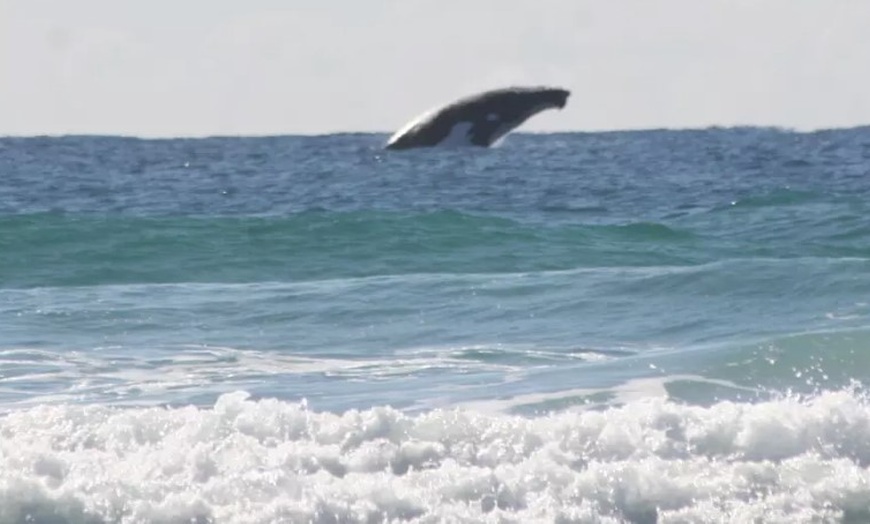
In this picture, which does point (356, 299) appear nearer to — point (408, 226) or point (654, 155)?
point (408, 226)

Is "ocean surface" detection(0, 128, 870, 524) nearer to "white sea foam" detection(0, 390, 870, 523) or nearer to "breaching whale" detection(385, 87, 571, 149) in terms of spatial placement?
"white sea foam" detection(0, 390, 870, 523)

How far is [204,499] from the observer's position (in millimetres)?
9969

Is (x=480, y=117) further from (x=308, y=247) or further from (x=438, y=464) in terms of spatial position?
(x=438, y=464)

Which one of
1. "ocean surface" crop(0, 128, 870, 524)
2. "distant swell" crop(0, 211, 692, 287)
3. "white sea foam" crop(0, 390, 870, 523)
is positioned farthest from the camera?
"distant swell" crop(0, 211, 692, 287)

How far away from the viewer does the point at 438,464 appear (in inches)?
411

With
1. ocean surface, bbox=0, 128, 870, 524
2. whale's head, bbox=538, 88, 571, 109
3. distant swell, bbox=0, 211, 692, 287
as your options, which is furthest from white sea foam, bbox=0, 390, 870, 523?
whale's head, bbox=538, 88, 571, 109

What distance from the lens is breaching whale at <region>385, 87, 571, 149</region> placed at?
32094 mm

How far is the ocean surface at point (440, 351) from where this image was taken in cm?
1011

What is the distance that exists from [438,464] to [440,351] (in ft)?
16.7

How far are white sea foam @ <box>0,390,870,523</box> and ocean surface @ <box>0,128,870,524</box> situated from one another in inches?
0.7

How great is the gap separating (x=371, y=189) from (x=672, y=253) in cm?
970

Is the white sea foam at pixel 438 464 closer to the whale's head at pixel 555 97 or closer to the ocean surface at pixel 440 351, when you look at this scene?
the ocean surface at pixel 440 351

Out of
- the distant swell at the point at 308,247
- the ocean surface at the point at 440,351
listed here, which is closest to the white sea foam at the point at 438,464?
the ocean surface at the point at 440,351

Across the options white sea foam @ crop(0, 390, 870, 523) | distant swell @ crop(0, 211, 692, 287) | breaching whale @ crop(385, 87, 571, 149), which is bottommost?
white sea foam @ crop(0, 390, 870, 523)
